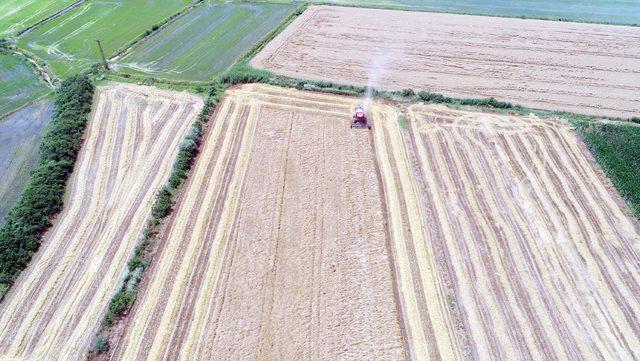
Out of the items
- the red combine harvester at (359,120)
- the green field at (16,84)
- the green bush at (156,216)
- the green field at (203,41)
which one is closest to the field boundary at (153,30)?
the green field at (203,41)

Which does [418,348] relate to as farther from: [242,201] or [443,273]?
[242,201]

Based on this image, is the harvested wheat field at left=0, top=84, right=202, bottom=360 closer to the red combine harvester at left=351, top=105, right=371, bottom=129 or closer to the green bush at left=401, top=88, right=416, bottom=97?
the red combine harvester at left=351, top=105, right=371, bottom=129

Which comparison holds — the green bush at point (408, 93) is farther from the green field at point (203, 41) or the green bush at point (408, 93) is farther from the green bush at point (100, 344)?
the green bush at point (100, 344)

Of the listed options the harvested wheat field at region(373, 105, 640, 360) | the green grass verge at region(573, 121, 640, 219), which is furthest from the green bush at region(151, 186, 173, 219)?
the green grass verge at region(573, 121, 640, 219)

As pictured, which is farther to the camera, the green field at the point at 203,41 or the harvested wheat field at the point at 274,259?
the green field at the point at 203,41

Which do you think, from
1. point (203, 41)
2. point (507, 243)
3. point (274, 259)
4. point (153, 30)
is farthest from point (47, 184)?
point (507, 243)

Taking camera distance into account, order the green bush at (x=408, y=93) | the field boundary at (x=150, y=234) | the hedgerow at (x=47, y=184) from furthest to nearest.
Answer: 1. the green bush at (x=408, y=93)
2. the hedgerow at (x=47, y=184)
3. the field boundary at (x=150, y=234)

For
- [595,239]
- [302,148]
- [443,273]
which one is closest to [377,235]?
[443,273]
